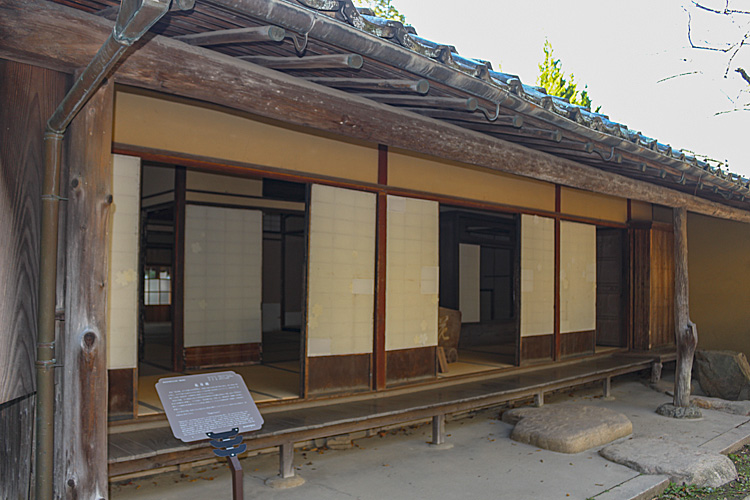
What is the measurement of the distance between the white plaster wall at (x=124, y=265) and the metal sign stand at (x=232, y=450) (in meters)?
1.49

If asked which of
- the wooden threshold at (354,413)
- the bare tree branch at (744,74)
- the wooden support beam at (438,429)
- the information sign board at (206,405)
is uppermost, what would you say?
the bare tree branch at (744,74)

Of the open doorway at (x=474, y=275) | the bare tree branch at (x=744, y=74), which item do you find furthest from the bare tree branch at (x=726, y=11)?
the open doorway at (x=474, y=275)

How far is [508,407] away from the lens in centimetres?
724

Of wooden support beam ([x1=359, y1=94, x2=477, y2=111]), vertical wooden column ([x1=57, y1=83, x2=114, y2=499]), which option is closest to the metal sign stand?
vertical wooden column ([x1=57, y1=83, x2=114, y2=499])

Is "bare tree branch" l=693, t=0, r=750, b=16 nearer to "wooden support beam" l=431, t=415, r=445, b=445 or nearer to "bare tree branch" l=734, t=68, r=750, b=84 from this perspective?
"bare tree branch" l=734, t=68, r=750, b=84

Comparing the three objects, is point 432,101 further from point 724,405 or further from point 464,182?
point 724,405

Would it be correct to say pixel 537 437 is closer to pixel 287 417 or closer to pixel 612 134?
pixel 287 417

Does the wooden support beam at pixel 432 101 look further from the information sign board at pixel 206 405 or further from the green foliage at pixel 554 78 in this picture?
the green foliage at pixel 554 78

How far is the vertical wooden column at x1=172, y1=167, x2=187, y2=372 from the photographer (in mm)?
6938

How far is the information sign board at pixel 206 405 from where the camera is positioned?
3.17 meters

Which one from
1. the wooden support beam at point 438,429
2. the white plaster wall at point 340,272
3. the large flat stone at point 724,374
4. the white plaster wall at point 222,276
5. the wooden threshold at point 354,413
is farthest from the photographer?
the large flat stone at point 724,374

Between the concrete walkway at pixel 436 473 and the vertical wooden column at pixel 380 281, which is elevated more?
the vertical wooden column at pixel 380 281

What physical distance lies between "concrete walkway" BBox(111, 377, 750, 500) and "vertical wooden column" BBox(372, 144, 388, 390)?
646 mm

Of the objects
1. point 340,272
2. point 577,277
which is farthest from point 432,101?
point 577,277
